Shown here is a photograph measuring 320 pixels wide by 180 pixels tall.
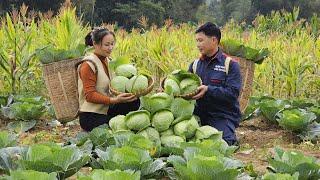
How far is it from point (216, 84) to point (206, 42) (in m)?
0.35

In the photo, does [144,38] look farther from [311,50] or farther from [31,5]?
[31,5]

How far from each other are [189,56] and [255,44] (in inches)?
41.8

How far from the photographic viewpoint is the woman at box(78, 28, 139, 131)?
4160mm

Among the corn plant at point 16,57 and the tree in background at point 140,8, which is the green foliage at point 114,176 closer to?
the corn plant at point 16,57

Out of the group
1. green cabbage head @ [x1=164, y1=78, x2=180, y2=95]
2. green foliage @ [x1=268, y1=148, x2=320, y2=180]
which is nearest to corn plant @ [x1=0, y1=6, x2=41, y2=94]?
green cabbage head @ [x1=164, y1=78, x2=180, y2=95]

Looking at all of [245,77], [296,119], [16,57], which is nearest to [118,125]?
[245,77]

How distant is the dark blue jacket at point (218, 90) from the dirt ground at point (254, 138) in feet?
1.17

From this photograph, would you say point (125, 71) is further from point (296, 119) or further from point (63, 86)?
point (296, 119)

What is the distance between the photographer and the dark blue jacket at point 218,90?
4191 mm

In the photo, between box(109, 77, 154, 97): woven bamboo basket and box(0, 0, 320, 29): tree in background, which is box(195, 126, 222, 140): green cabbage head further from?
box(0, 0, 320, 29): tree in background

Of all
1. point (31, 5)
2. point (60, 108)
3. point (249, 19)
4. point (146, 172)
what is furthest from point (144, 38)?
point (249, 19)

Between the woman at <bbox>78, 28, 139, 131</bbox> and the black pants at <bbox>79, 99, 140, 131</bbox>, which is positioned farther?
the black pants at <bbox>79, 99, 140, 131</bbox>

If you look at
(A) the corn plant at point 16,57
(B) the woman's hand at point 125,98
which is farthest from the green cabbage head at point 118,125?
(A) the corn plant at point 16,57

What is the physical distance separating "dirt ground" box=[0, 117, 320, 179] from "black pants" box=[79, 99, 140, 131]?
0.26 meters
